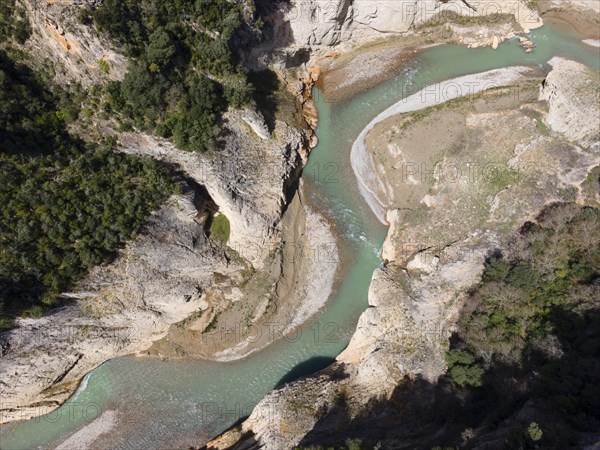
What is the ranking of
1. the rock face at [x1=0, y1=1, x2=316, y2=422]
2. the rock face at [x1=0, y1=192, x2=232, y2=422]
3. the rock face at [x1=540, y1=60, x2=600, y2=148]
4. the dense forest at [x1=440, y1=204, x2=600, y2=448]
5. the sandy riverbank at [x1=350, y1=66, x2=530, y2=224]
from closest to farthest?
the dense forest at [x1=440, y1=204, x2=600, y2=448] < the rock face at [x1=0, y1=1, x2=316, y2=422] < the rock face at [x1=0, y1=192, x2=232, y2=422] < the rock face at [x1=540, y1=60, x2=600, y2=148] < the sandy riverbank at [x1=350, y1=66, x2=530, y2=224]

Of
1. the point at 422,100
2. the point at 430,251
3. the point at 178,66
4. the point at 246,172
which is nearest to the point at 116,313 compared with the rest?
the point at 246,172

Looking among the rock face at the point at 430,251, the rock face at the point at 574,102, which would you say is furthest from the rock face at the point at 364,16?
the rock face at the point at 430,251

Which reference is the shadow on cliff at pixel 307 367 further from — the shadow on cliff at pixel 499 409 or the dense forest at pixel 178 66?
the dense forest at pixel 178 66

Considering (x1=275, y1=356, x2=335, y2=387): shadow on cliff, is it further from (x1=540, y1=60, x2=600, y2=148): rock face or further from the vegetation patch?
(x1=540, y1=60, x2=600, y2=148): rock face

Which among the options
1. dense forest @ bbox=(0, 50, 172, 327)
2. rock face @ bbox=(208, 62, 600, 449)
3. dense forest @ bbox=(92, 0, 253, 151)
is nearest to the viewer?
dense forest @ bbox=(0, 50, 172, 327)

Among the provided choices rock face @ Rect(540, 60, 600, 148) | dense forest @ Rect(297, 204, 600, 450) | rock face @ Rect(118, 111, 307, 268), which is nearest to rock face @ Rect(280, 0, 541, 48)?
rock face @ Rect(540, 60, 600, 148)
